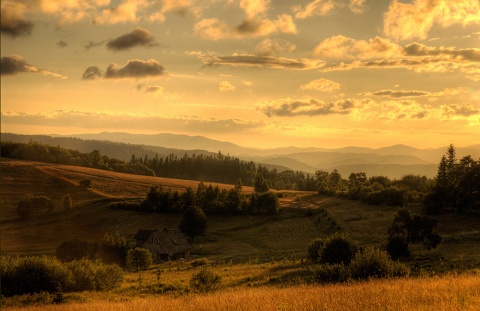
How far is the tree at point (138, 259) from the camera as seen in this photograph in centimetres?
5988

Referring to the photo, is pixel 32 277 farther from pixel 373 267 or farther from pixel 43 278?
pixel 373 267

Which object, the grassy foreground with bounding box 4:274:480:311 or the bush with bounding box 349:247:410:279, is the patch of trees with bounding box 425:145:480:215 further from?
the grassy foreground with bounding box 4:274:480:311

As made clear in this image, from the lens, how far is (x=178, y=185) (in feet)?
498

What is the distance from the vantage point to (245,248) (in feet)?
245

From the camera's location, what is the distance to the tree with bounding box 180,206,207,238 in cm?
8825

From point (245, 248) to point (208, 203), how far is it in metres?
38.0

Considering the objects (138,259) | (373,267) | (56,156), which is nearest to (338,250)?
(373,267)

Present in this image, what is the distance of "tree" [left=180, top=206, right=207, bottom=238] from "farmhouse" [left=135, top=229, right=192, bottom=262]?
7348mm

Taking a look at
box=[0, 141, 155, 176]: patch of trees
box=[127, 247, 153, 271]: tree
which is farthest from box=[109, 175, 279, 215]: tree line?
box=[0, 141, 155, 176]: patch of trees

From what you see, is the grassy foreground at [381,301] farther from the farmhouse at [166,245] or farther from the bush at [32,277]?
the farmhouse at [166,245]

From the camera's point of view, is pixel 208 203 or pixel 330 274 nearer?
pixel 330 274

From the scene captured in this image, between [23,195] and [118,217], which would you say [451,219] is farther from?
[23,195]

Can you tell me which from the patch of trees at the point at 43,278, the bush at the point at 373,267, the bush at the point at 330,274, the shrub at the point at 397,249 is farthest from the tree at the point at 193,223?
the bush at the point at 373,267

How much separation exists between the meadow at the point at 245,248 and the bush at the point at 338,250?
258cm
